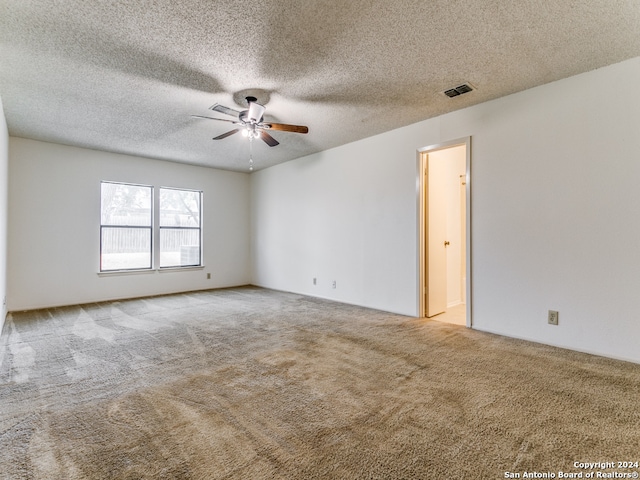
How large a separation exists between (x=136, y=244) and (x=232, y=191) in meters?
2.31

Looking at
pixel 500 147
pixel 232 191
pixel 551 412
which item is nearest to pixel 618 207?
pixel 500 147

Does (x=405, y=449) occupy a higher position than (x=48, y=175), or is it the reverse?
(x=48, y=175)

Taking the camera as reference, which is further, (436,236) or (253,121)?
(436,236)

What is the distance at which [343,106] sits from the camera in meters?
3.75

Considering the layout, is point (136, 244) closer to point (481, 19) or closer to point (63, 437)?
point (63, 437)

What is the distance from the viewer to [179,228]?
6578 mm

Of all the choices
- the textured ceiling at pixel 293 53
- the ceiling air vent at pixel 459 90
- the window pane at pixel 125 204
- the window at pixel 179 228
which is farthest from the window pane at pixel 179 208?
the ceiling air vent at pixel 459 90

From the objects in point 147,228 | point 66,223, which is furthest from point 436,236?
point 66,223

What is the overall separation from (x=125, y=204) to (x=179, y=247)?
4.24 feet

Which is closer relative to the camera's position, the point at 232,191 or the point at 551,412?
the point at 551,412

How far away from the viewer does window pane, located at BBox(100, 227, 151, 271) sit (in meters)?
5.71

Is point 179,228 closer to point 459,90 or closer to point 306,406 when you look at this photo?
point 306,406

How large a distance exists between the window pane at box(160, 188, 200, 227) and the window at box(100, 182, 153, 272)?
26 cm

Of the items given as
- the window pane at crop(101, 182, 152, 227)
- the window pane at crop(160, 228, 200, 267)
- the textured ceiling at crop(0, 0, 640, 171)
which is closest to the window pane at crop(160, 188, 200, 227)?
the window pane at crop(160, 228, 200, 267)
